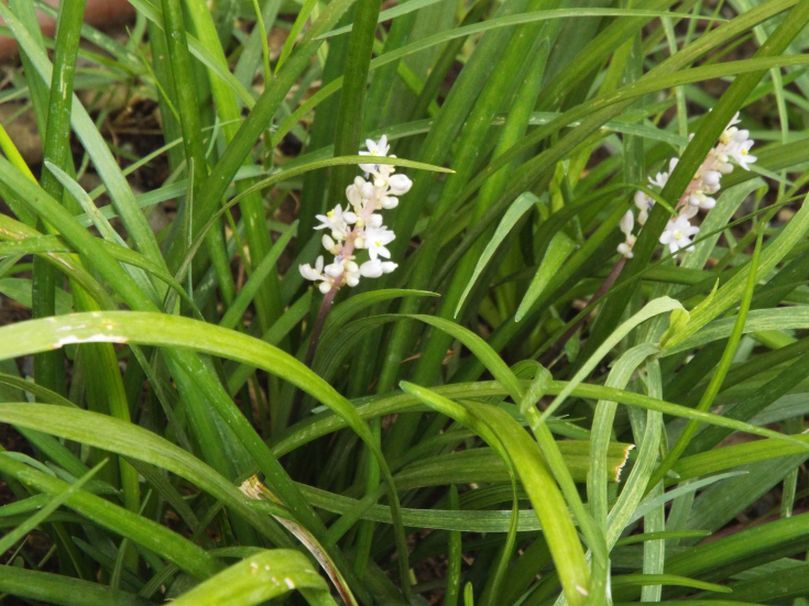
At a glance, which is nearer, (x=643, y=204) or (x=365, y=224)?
(x=365, y=224)

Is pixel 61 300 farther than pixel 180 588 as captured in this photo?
Yes

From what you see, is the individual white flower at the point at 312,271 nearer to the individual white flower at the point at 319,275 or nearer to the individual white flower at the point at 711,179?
the individual white flower at the point at 319,275

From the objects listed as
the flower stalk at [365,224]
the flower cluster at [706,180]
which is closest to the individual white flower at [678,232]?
the flower cluster at [706,180]

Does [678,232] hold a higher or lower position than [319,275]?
higher

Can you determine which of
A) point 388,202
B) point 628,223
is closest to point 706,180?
point 628,223

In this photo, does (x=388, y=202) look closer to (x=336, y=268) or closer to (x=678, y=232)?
(x=336, y=268)

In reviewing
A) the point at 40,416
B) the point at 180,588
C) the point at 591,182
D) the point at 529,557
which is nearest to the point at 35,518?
the point at 40,416

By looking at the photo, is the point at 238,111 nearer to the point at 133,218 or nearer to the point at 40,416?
the point at 133,218

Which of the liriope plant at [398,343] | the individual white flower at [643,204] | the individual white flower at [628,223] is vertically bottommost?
the liriope plant at [398,343]
